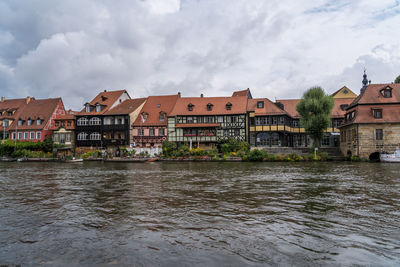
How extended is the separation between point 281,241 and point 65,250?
4620 mm

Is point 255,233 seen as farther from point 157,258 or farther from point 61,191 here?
point 61,191

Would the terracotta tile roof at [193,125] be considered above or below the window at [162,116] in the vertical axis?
below

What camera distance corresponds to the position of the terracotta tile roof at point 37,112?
5753cm

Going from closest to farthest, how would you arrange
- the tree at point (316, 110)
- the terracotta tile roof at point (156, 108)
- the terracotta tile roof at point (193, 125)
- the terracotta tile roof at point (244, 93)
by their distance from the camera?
the tree at point (316, 110) < the terracotta tile roof at point (193, 125) < the terracotta tile roof at point (156, 108) < the terracotta tile roof at point (244, 93)

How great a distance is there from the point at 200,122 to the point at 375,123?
25.5 metres

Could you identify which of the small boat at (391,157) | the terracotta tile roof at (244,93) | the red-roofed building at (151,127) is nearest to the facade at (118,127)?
the red-roofed building at (151,127)

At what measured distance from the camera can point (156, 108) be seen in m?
55.0

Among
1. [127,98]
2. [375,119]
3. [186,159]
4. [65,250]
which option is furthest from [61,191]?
[127,98]

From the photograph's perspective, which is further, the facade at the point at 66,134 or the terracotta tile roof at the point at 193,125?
the facade at the point at 66,134

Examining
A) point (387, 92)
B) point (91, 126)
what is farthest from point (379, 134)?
point (91, 126)

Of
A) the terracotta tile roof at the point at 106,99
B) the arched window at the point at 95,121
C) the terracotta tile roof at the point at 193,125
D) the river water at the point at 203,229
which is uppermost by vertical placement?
the terracotta tile roof at the point at 106,99

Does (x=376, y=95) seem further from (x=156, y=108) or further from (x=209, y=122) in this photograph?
(x=156, y=108)

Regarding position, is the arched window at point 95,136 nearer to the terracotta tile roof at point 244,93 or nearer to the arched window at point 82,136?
the arched window at point 82,136

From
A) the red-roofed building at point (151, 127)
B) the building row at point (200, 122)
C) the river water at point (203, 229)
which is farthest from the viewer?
the red-roofed building at point (151, 127)
